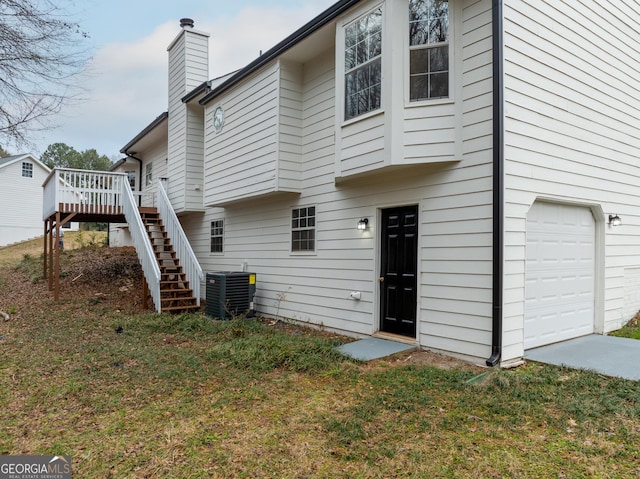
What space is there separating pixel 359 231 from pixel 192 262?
480cm

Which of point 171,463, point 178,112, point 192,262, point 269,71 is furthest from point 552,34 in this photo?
point 178,112

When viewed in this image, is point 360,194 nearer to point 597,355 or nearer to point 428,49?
point 428,49

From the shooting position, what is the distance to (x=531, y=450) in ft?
9.96

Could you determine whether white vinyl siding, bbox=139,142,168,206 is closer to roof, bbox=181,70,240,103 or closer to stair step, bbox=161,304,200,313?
roof, bbox=181,70,240,103

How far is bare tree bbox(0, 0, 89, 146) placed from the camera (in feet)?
23.1

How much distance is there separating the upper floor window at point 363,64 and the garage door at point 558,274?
298 cm

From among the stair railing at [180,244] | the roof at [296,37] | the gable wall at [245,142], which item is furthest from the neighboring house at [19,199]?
the roof at [296,37]

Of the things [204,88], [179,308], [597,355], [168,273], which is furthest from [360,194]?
[204,88]

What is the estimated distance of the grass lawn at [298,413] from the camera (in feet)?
9.52

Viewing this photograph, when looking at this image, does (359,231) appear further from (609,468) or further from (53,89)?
(53,89)

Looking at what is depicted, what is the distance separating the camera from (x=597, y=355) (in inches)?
213

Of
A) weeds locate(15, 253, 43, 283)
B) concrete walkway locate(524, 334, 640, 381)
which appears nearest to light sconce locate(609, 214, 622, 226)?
concrete walkway locate(524, 334, 640, 381)

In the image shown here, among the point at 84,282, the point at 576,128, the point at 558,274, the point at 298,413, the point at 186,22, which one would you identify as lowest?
the point at 298,413

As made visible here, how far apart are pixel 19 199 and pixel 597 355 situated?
31211 millimetres
